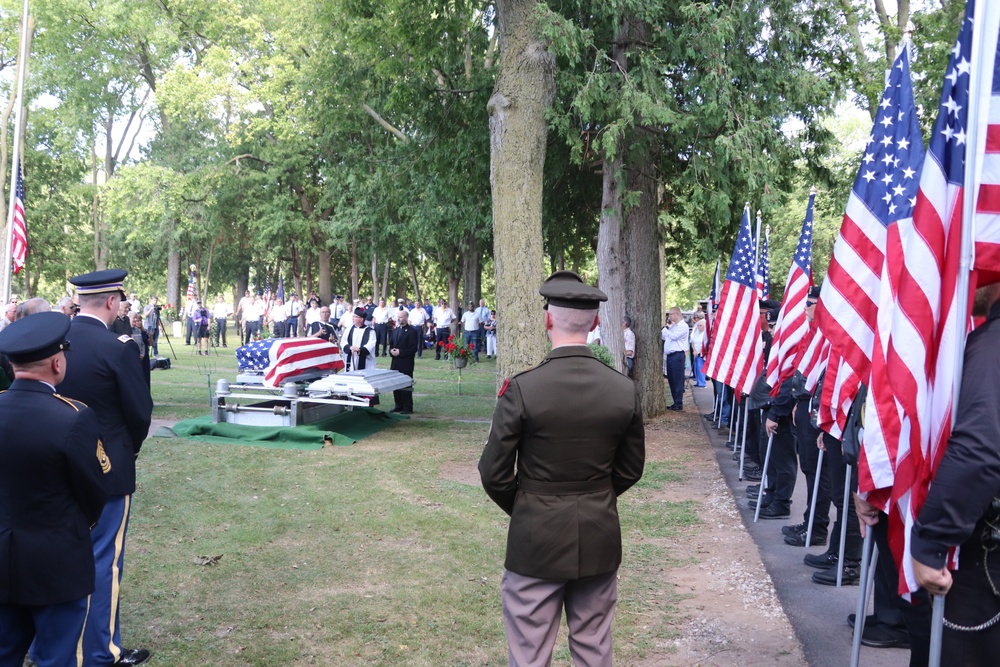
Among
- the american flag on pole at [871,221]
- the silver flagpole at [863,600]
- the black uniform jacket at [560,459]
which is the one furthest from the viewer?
the american flag on pole at [871,221]

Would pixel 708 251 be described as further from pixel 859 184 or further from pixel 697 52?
pixel 859 184

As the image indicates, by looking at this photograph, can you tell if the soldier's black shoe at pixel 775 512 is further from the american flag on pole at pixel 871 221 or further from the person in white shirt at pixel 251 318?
the person in white shirt at pixel 251 318

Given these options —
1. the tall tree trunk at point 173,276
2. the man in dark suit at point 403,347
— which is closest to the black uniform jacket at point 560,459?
the man in dark suit at point 403,347

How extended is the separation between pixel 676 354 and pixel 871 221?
14183 millimetres

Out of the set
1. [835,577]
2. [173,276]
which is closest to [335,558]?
[835,577]

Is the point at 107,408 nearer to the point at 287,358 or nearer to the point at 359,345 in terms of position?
the point at 287,358

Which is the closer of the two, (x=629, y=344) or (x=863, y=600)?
(x=863, y=600)

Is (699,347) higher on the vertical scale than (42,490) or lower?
lower

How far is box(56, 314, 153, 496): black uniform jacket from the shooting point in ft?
16.2

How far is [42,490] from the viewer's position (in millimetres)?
3615

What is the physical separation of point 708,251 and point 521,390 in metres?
13.3

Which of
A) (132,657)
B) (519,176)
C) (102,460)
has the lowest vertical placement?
(132,657)

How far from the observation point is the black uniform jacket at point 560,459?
3.75m

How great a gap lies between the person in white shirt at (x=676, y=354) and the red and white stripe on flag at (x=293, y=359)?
728 centimetres
